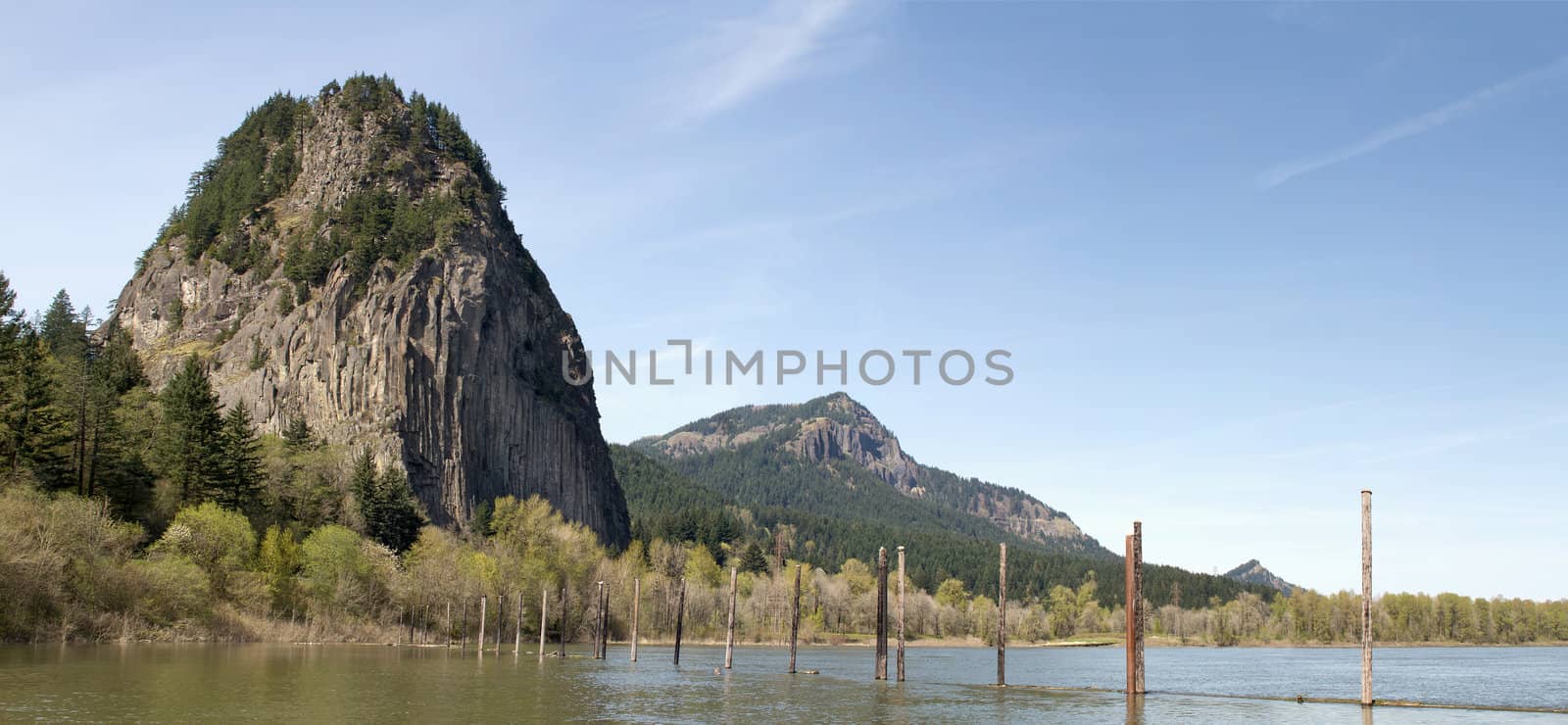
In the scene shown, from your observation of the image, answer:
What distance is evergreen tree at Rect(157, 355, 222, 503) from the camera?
102m

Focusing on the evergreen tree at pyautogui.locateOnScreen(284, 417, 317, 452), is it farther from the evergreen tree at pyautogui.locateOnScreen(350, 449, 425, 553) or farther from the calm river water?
the calm river water

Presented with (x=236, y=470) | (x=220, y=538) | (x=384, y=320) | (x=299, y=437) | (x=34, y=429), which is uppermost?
(x=384, y=320)

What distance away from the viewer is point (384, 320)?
160250 mm

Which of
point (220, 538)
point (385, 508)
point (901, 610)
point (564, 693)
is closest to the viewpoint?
point (564, 693)

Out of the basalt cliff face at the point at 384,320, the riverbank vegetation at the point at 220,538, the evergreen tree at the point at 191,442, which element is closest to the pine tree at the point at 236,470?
the riverbank vegetation at the point at 220,538

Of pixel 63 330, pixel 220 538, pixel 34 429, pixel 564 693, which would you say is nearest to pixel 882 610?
pixel 564 693

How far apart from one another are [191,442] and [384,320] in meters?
57.9

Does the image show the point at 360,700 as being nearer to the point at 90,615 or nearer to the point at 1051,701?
the point at 1051,701

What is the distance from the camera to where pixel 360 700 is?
46.4 m

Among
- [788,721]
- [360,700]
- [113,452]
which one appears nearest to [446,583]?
[113,452]

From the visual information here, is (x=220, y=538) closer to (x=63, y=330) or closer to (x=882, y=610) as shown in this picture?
(x=882, y=610)

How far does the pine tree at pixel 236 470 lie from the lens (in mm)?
105062

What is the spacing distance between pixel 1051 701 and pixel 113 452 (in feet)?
253

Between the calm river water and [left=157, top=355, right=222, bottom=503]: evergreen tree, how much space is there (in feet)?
70.2
